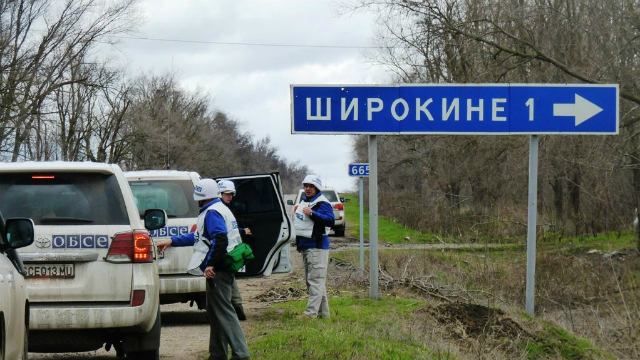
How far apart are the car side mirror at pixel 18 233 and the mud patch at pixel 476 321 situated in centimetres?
675

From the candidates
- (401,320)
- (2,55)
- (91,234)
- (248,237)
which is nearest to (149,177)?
(248,237)

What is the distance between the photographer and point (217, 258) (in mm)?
8844

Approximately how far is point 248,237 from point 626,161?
52.5 ft

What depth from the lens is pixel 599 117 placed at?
44.6 feet

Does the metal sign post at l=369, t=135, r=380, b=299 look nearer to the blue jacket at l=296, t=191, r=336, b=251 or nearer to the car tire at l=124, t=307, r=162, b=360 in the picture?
the blue jacket at l=296, t=191, r=336, b=251

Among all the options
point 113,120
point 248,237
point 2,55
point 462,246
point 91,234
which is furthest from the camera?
point 113,120

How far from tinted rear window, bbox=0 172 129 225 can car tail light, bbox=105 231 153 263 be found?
124 millimetres

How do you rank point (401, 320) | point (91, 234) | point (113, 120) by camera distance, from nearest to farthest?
point (91, 234), point (401, 320), point (113, 120)

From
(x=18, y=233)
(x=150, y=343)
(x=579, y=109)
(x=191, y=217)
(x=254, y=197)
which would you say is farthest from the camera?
(x=579, y=109)

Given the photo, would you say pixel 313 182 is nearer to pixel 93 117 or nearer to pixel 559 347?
pixel 559 347

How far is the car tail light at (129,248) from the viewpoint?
326 inches

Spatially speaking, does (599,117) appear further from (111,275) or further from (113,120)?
(113,120)

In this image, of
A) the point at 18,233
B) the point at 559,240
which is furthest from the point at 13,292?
the point at 559,240

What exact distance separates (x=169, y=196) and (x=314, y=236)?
1886 mm
